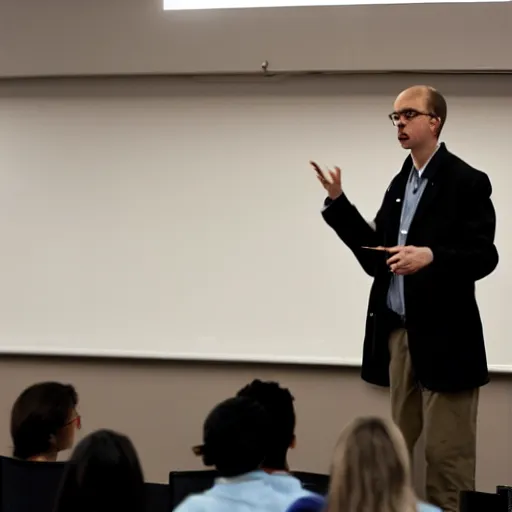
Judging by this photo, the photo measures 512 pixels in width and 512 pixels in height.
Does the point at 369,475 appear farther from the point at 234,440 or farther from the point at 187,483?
the point at 187,483

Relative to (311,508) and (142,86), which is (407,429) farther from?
(142,86)

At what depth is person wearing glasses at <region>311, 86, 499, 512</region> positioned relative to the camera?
8.95ft

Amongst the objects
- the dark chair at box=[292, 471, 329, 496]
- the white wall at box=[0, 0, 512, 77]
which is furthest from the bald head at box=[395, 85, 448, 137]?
the dark chair at box=[292, 471, 329, 496]

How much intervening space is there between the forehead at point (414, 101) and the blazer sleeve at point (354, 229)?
0.36 metres

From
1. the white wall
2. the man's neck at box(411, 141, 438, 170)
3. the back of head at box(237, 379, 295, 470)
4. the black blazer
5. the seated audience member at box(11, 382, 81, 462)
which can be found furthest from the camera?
the white wall

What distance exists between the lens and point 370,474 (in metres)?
1.65

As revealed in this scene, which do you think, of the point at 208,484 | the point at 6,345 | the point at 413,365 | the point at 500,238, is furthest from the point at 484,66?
the point at 6,345

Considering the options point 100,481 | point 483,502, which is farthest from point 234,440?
point 483,502

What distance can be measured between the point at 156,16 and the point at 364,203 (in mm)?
1221

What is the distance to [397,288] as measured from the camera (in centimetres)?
286

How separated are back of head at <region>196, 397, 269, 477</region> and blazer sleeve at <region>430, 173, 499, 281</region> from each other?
0.98 metres

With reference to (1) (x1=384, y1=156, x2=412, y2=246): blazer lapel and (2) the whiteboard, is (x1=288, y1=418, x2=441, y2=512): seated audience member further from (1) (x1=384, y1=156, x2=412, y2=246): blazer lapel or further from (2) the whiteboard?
(2) the whiteboard

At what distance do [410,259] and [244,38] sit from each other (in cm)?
146

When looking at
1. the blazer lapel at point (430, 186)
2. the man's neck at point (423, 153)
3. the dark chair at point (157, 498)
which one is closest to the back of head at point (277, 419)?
the dark chair at point (157, 498)
